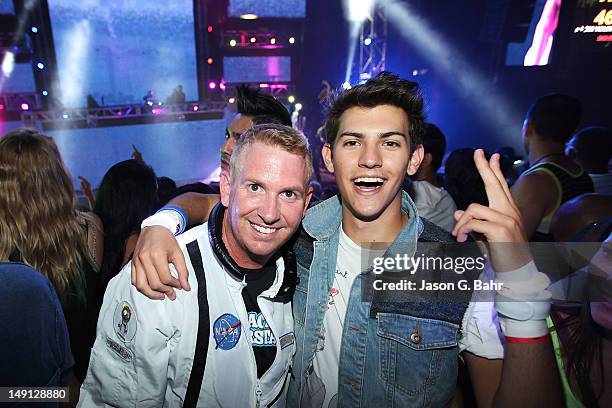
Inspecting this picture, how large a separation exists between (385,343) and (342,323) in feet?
0.71

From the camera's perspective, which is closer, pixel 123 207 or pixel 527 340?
pixel 527 340

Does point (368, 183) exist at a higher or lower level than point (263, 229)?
higher

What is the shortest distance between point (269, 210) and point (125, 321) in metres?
0.71

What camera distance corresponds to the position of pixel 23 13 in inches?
361

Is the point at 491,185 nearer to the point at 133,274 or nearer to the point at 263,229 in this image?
the point at 263,229

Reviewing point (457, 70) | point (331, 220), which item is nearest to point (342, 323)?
point (331, 220)

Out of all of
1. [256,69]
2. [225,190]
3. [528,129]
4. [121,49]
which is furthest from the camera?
[256,69]

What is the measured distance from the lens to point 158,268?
1389 mm

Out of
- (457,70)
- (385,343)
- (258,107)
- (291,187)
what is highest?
(457,70)

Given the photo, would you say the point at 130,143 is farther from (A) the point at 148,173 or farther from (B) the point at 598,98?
(B) the point at 598,98

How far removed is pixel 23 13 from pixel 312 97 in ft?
29.4

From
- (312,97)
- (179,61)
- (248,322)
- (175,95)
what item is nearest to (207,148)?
(175,95)

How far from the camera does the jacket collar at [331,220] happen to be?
5.77 ft

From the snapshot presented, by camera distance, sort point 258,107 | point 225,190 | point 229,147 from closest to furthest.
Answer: point 225,190 → point 229,147 → point 258,107
